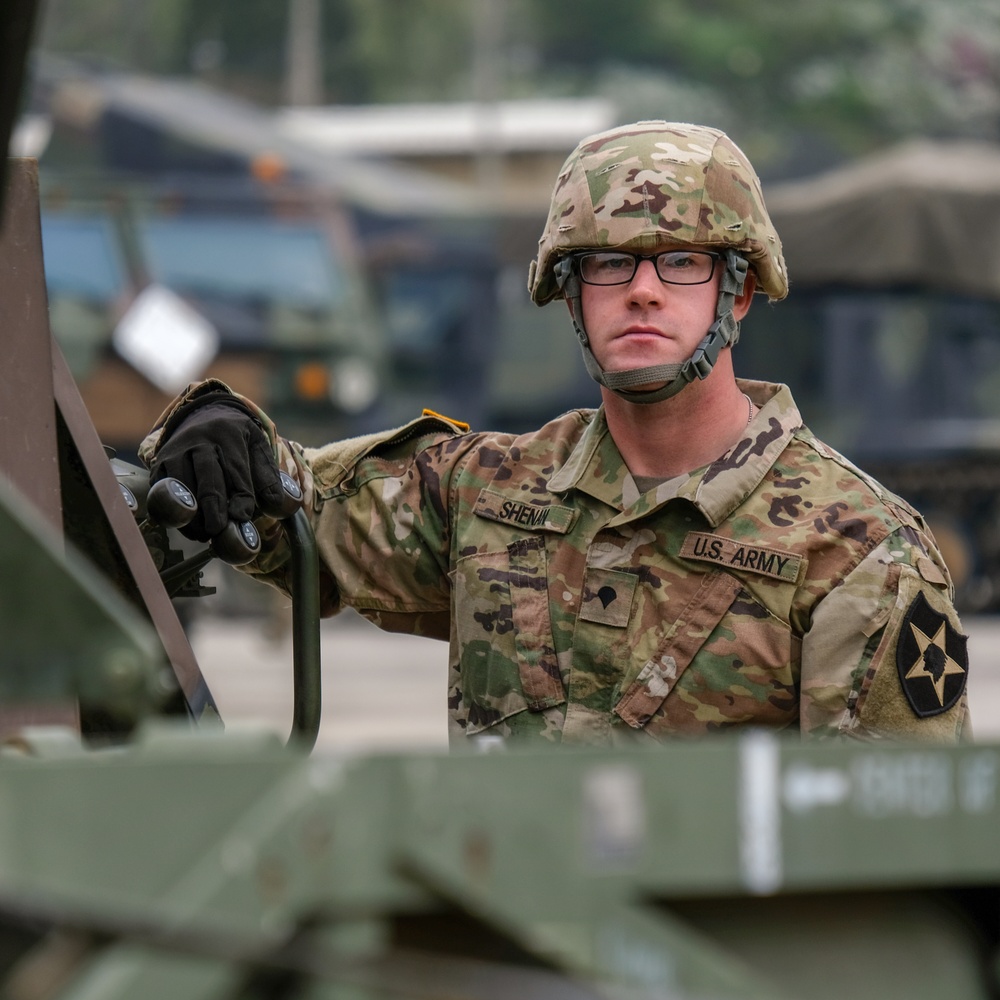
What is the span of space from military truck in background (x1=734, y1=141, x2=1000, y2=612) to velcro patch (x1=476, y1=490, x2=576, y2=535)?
12.3 meters

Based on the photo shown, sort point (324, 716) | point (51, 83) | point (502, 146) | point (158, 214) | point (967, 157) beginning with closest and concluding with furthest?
point (324, 716)
point (158, 214)
point (51, 83)
point (967, 157)
point (502, 146)

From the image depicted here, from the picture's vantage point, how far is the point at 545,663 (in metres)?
3.08

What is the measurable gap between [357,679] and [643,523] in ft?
28.5

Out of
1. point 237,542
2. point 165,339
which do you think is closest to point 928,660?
point 237,542

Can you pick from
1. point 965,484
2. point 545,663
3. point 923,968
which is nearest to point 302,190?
point 965,484

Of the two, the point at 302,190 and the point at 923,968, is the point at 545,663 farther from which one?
the point at 302,190

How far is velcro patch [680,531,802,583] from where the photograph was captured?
293cm

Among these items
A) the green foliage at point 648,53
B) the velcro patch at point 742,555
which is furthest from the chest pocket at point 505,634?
the green foliage at point 648,53

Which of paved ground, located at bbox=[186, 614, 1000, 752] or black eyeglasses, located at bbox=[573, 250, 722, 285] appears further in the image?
paved ground, located at bbox=[186, 614, 1000, 752]

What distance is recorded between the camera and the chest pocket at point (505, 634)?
10.1 feet

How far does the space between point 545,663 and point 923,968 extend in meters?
1.32

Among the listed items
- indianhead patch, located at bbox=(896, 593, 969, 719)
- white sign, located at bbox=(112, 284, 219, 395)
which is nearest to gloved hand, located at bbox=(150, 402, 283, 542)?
indianhead patch, located at bbox=(896, 593, 969, 719)

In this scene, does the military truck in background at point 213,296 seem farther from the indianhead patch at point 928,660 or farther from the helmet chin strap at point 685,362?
the indianhead patch at point 928,660

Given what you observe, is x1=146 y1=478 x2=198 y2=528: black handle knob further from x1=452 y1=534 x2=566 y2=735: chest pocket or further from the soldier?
x1=452 y1=534 x2=566 y2=735: chest pocket
